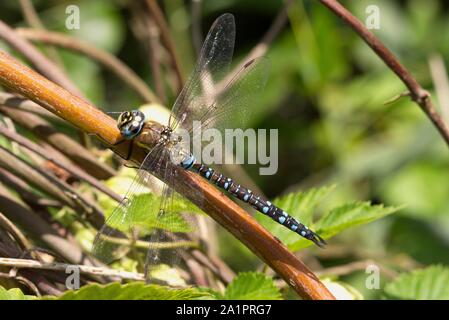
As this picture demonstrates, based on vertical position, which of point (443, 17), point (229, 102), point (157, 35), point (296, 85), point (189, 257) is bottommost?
point (189, 257)

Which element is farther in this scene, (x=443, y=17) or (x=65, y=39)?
(x=443, y=17)

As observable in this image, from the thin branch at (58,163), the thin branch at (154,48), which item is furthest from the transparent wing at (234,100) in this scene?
the thin branch at (154,48)

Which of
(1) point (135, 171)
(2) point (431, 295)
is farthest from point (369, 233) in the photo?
(1) point (135, 171)

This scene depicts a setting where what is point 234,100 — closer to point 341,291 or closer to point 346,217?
point 346,217

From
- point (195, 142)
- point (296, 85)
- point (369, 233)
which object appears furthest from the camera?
point (296, 85)

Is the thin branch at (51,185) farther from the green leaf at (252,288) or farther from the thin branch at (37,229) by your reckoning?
the green leaf at (252,288)

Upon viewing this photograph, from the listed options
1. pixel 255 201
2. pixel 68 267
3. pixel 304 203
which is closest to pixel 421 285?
pixel 304 203

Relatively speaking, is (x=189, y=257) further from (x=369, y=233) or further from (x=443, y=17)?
(x=443, y=17)
